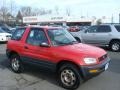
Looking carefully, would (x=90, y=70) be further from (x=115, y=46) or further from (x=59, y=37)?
(x=115, y=46)

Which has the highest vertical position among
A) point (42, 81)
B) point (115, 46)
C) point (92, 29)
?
point (92, 29)

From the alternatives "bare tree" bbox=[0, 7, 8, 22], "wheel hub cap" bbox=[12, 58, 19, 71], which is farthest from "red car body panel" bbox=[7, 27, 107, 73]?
"bare tree" bbox=[0, 7, 8, 22]

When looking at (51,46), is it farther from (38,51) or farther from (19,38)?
(19,38)

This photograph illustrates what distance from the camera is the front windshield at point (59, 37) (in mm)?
7516

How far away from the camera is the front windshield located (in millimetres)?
7516

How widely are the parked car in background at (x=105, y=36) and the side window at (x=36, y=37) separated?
8.11 metres

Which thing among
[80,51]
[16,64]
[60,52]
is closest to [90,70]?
[80,51]

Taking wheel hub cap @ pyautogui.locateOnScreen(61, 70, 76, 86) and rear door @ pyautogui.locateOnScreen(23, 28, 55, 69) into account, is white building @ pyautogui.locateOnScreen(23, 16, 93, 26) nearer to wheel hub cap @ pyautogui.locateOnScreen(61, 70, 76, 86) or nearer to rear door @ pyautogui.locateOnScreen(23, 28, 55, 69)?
rear door @ pyautogui.locateOnScreen(23, 28, 55, 69)

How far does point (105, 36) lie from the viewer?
15.4 m

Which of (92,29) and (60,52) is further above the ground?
(92,29)

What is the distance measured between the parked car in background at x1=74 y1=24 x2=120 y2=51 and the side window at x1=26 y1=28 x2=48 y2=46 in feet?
26.6

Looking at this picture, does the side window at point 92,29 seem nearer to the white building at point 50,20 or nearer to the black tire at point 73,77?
the black tire at point 73,77

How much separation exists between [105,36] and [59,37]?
8162 millimetres

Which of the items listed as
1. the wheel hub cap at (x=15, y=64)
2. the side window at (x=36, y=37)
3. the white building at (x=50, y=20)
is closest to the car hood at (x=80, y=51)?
the side window at (x=36, y=37)
